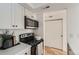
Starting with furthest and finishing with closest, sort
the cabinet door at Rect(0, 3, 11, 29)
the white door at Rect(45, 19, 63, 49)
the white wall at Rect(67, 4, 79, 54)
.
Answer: the white door at Rect(45, 19, 63, 49) → the cabinet door at Rect(0, 3, 11, 29) → the white wall at Rect(67, 4, 79, 54)


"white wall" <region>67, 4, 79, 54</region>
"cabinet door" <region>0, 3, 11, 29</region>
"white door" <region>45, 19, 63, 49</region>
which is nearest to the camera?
"white wall" <region>67, 4, 79, 54</region>

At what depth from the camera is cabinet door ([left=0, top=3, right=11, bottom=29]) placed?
1.61 meters

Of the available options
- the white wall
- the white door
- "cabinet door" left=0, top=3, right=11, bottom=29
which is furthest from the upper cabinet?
the white door

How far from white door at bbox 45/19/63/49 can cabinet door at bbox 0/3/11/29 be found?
1844 mm

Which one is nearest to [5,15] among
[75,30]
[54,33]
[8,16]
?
[8,16]

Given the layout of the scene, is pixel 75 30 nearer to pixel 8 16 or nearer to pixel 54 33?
pixel 8 16

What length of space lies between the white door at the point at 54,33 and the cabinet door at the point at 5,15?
1844 millimetres

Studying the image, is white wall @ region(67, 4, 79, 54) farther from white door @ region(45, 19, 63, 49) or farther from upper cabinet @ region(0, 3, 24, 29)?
white door @ region(45, 19, 63, 49)

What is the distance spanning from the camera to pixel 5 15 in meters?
1.68

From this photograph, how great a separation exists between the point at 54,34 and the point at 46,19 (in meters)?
0.79

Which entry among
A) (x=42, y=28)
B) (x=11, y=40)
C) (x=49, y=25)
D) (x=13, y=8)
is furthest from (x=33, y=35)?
(x=13, y=8)

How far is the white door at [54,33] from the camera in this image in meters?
3.52

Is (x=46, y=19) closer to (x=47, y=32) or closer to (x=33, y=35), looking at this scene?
(x=47, y=32)

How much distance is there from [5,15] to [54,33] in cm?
250
